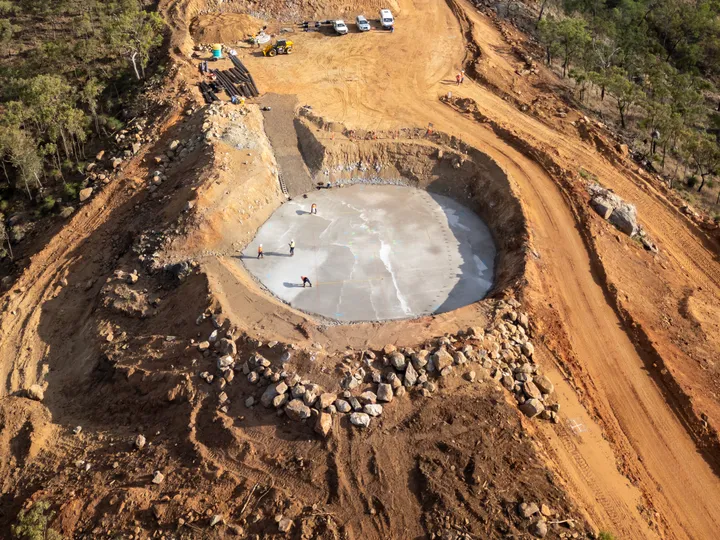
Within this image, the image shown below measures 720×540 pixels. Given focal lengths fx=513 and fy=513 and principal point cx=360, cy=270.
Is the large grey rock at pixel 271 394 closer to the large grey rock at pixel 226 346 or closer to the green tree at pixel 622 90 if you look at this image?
the large grey rock at pixel 226 346

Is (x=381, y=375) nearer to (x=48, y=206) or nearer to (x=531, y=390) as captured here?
(x=531, y=390)

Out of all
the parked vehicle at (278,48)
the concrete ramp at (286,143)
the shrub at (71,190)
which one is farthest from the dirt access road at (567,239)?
the shrub at (71,190)

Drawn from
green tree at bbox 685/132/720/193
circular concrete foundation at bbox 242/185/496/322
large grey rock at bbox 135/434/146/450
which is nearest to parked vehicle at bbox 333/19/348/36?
circular concrete foundation at bbox 242/185/496/322

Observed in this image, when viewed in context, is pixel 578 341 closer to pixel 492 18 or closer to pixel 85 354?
pixel 85 354

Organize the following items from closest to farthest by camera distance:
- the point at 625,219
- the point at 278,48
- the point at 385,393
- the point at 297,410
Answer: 1. the point at 297,410
2. the point at 385,393
3. the point at 625,219
4. the point at 278,48

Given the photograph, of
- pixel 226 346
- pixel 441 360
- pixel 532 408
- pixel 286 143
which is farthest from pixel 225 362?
pixel 286 143

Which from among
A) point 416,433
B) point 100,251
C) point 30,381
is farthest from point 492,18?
point 30,381

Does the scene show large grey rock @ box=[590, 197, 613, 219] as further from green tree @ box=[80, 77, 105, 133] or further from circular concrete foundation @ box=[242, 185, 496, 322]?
green tree @ box=[80, 77, 105, 133]
